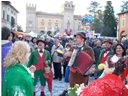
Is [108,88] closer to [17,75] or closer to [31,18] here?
[17,75]

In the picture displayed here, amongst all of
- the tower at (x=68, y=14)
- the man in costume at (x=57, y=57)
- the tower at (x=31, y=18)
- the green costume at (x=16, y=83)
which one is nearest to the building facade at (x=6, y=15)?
the man in costume at (x=57, y=57)

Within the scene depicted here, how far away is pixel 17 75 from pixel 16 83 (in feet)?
0.35

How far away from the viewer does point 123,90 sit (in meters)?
3.55

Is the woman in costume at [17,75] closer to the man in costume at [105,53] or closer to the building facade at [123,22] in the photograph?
the man in costume at [105,53]

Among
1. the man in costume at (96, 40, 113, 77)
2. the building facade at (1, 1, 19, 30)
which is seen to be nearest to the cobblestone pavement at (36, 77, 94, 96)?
the man in costume at (96, 40, 113, 77)

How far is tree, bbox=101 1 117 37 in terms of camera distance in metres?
70.6

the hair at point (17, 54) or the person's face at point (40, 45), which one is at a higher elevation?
the hair at point (17, 54)

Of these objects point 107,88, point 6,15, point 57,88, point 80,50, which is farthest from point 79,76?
point 6,15

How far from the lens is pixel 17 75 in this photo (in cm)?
418

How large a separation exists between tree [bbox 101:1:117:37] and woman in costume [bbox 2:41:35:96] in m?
66.2

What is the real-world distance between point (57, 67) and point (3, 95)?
27.1 ft

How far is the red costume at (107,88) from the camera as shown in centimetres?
346

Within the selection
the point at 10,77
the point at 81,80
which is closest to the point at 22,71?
the point at 10,77

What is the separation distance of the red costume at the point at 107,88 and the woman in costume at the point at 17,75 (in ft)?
2.97
